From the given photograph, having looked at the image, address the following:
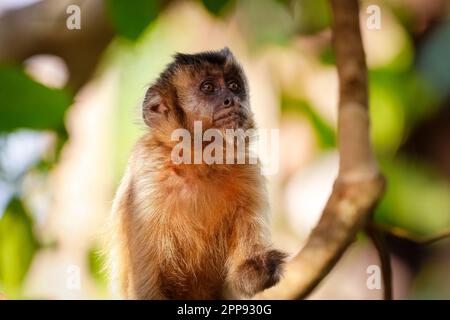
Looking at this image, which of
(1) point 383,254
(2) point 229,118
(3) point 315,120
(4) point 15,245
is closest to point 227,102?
(2) point 229,118

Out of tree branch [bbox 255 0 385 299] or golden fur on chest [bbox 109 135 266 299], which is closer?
tree branch [bbox 255 0 385 299]

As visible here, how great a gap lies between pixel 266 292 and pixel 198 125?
58 cm

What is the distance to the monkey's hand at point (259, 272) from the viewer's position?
1.91 metres

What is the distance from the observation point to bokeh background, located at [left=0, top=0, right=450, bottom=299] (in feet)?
7.09

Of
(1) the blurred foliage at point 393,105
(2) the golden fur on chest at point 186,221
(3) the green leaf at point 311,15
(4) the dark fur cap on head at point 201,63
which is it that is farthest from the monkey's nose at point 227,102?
(1) the blurred foliage at point 393,105

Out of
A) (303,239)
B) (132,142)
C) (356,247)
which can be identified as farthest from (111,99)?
(356,247)

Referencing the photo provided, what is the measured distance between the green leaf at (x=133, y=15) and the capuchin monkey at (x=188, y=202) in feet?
1.22

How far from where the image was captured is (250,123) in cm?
217

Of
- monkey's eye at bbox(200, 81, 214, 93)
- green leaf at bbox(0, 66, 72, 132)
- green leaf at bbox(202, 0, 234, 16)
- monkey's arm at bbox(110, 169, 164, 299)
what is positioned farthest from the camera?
monkey's eye at bbox(200, 81, 214, 93)

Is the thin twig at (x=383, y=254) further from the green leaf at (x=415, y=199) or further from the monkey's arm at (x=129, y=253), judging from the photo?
the monkey's arm at (x=129, y=253)

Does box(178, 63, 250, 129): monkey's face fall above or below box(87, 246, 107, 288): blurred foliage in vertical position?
above

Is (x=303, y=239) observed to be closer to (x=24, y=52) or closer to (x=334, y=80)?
(x=334, y=80)

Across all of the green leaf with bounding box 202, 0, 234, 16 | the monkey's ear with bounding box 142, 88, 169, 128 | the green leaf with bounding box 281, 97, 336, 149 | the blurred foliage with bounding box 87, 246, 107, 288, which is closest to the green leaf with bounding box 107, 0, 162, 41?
the green leaf with bounding box 202, 0, 234, 16

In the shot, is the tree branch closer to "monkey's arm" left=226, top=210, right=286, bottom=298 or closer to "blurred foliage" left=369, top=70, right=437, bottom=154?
"monkey's arm" left=226, top=210, right=286, bottom=298
